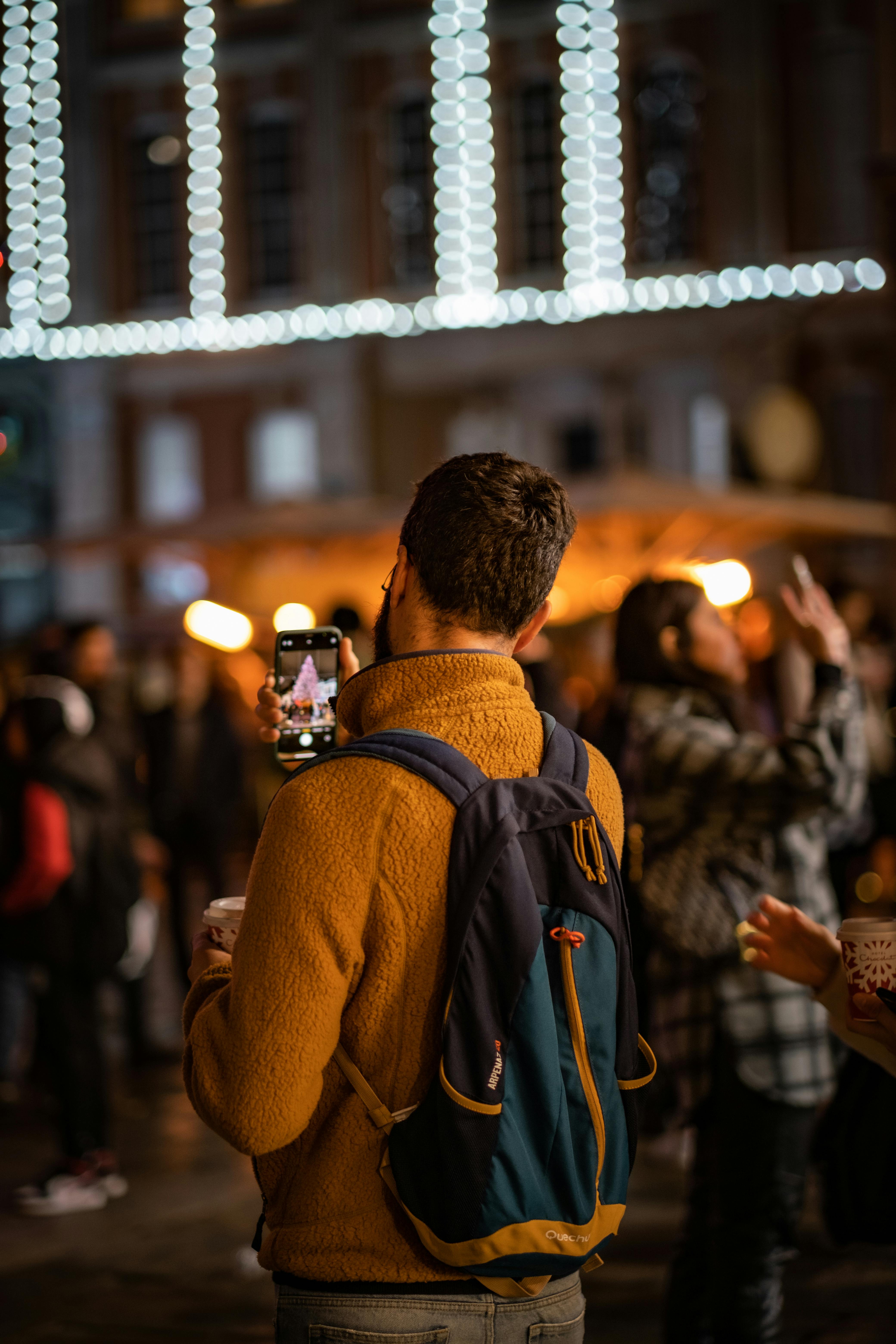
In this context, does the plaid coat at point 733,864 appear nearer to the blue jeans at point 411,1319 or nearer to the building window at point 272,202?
the blue jeans at point 411,1319

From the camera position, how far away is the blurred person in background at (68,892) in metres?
4.86

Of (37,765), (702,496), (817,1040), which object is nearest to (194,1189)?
(37,765)

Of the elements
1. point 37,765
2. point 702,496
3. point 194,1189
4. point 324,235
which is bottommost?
point 194,1189

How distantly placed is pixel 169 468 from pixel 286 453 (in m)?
2.40

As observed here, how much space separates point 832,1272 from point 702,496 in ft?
21.9

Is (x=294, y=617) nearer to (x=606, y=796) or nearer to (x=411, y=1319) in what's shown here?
(x=606, y=796)

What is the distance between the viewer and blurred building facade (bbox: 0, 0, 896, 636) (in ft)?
72.3

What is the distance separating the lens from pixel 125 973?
6.38 metres

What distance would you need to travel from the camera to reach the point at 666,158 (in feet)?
73.6

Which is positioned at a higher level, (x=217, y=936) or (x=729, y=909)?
(x=217, y=936)

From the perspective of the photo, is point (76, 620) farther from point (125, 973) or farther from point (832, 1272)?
point (832, 1272)

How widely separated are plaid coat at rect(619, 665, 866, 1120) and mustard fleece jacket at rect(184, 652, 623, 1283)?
1431 millimetres

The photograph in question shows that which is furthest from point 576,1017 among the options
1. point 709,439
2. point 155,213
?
point 155,213

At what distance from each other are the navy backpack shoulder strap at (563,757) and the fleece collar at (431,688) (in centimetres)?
8
